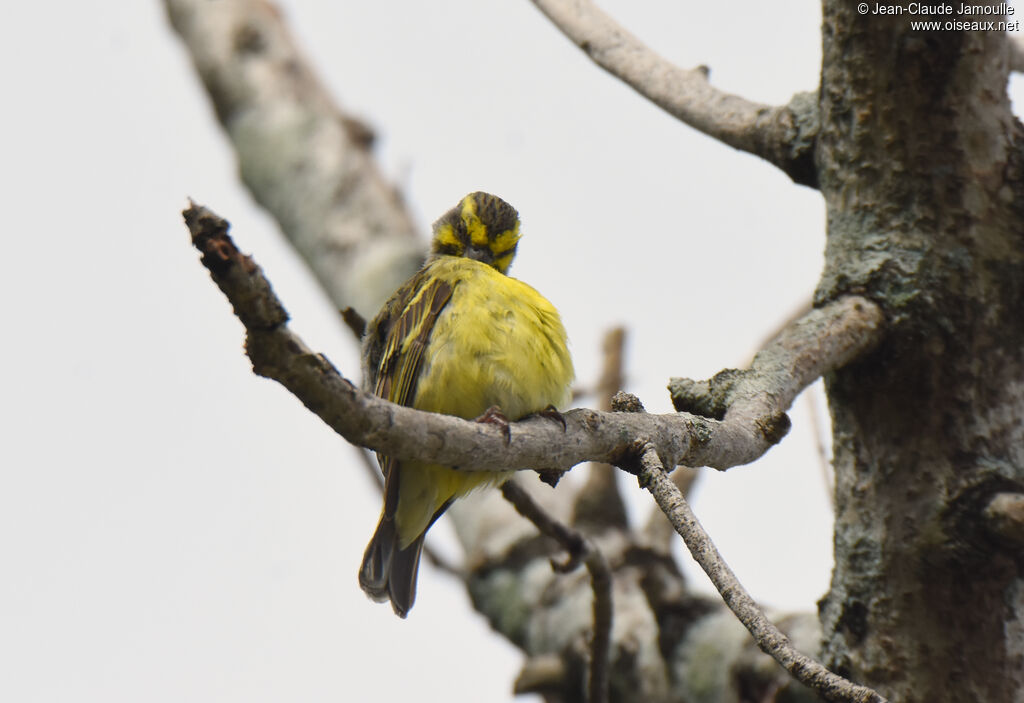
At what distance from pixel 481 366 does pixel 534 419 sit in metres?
1.05

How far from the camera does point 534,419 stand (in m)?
2.55

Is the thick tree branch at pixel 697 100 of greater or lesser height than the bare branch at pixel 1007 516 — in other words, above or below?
above

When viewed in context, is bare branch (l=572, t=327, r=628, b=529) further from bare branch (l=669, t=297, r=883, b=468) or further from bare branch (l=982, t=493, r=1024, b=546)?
bare branch (l=982, t=493, r=1024, b=546)

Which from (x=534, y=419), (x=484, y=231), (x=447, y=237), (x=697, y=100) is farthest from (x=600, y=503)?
(x=534, y=419)

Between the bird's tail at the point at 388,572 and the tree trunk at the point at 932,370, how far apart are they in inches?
61.0

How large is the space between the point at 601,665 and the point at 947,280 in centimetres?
164

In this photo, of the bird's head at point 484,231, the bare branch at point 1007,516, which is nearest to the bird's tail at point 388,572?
the bird's head at point 484,231

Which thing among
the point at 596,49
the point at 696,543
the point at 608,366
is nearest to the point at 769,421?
the point at 696,543

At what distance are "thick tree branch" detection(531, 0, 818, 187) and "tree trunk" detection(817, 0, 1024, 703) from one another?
0.24 m

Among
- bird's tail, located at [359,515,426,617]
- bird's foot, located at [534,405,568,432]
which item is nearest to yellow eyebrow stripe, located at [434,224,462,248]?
bird's tail, located at [359,515,426,617]

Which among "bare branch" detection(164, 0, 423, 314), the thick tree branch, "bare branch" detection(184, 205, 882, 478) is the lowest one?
"bare branch" detection(184, 205, 882, 478)

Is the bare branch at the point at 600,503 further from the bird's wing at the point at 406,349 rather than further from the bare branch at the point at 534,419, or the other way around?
the bare branch at the point at 534,419

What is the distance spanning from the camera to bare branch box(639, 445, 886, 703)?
1.82 meters

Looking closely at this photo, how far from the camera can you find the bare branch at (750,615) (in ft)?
5.97
